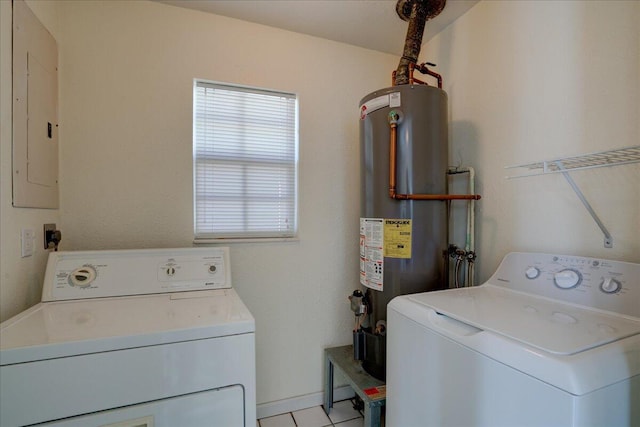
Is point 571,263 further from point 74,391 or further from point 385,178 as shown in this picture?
point 74,391

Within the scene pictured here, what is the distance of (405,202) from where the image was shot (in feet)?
4.62

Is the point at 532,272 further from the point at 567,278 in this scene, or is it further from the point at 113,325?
the point at 113,325

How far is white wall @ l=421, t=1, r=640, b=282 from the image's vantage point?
1070 mm

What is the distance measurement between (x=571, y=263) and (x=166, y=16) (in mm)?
2284

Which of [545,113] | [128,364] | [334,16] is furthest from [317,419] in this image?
[334,16]

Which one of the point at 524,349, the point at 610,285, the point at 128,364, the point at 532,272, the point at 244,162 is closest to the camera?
the point at 524,349

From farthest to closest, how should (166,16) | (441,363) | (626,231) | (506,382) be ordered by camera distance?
(166,16) < (626,231) < (441,363) < (506,382)

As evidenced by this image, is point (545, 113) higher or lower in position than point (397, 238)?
higher

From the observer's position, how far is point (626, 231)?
105 cm

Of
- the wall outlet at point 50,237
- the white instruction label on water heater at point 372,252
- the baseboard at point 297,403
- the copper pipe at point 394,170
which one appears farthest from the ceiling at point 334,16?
the baseboard at point 297,403

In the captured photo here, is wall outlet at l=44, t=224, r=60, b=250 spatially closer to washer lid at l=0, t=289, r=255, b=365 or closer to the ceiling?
washer lid at l=0, t=289, r=255, b=365

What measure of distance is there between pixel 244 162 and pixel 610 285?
1746mm

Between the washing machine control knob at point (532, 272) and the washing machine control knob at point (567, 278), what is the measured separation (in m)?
0.07

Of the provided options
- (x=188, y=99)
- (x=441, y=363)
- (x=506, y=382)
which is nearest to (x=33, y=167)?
(x=188, y=99)
